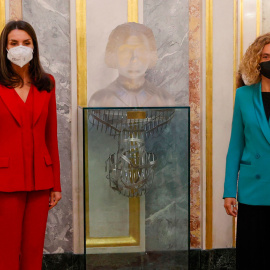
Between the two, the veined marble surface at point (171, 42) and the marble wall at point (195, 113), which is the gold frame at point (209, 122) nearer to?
the marble wall at point (195, 113)

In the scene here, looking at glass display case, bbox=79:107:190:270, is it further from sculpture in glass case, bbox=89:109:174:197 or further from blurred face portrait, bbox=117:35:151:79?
blurred face portrait, bbox=117:35:151:79

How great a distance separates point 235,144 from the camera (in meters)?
2.39

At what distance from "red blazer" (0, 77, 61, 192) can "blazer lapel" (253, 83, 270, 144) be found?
3.73ft

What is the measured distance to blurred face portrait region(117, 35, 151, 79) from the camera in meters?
3.01

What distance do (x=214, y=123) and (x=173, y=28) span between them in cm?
83

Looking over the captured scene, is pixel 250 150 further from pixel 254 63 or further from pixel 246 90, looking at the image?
pixel 254 63

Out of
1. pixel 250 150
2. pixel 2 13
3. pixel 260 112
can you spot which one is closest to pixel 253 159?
pixel 250 150

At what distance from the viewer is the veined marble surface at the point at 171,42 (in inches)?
138

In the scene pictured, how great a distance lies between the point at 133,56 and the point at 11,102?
3.36ft

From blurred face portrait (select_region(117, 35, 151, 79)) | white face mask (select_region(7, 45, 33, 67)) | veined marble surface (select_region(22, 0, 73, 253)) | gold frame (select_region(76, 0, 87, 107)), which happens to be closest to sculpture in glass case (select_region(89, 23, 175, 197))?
blurred face portrait (select_region(117, 35, 151, 79))

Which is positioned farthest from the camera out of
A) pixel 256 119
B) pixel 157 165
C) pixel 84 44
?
pixel 84 44

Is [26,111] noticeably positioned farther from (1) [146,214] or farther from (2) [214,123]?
(2) [214,123]

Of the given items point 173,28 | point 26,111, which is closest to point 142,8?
point 173,28

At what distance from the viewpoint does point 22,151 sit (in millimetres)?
2326
